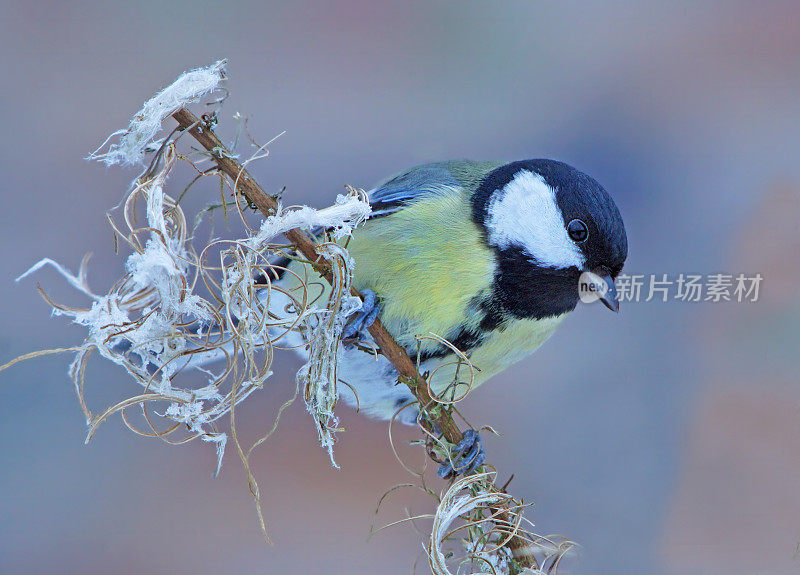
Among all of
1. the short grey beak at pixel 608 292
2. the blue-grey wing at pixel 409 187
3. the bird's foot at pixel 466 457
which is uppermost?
the blue-grey wing at pixel 409 187

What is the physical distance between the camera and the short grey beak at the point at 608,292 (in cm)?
74

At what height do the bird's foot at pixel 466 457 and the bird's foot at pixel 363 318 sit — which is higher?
the bird's foot at pixel 363 318

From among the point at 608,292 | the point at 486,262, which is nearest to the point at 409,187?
the point at 486,262

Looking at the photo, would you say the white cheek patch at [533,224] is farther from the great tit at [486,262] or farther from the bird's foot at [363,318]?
the bird's foot at [363,318]

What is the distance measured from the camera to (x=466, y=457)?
0.69 metres

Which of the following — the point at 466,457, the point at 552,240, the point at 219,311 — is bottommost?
the point at 466,457

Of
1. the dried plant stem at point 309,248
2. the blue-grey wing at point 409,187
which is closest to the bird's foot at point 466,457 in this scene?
the dried plant stem at point 309,248

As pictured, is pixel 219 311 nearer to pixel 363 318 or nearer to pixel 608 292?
pixel 363 318

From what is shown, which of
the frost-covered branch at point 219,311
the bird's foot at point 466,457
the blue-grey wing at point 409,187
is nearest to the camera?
the frost-covered branch at point 219,311

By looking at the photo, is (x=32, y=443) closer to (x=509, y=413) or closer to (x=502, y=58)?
(x=509, y=413)

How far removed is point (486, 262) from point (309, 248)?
0.27 metres

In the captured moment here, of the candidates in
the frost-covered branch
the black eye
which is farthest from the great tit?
the frost-covered branch

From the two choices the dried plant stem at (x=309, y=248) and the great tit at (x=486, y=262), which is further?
the great tit at (x=486, y=262)

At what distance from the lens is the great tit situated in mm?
750
